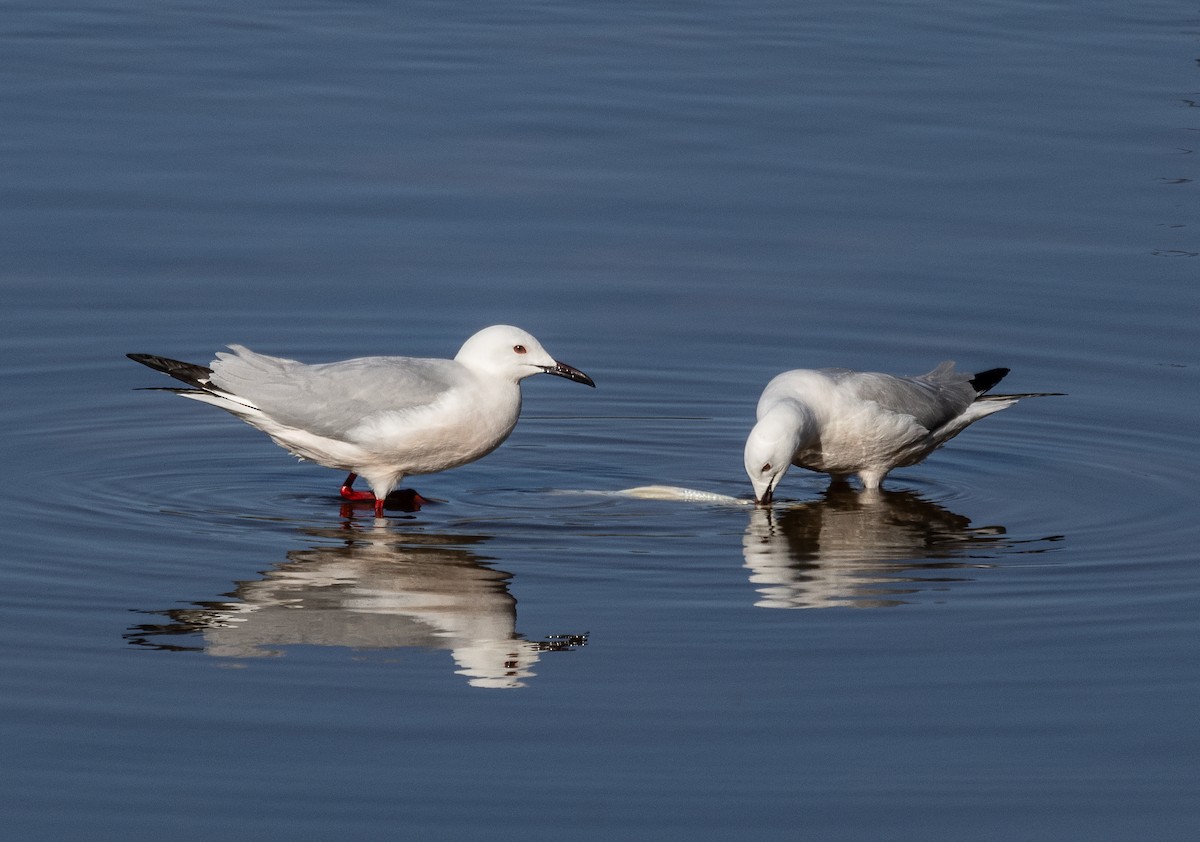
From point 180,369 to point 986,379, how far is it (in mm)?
5308

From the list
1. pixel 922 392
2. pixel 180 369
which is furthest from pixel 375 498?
pixel 922 392

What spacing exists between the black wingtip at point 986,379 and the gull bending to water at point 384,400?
2.92m

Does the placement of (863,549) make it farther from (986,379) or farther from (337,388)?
(337,388)

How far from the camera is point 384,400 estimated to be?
11.9 meters

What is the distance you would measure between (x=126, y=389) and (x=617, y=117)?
7968 millimetres

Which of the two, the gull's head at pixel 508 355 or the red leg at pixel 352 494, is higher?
the gull's head at pixel 508 355

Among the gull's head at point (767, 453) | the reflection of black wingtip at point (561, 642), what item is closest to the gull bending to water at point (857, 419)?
the gull's head at point (767, 453)

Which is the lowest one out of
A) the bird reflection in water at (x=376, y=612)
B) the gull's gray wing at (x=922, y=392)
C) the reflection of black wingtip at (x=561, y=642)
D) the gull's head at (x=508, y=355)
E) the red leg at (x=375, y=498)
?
the reflection of black wingtip at (x=561, y=642)

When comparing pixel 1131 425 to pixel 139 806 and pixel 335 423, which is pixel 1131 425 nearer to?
pixel 335 423

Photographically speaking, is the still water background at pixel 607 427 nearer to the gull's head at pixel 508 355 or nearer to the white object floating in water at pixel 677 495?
the white object floating in water at pixel 677 495

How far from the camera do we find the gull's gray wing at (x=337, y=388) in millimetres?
11891

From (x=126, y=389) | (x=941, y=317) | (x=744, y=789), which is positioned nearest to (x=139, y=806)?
(x=744, y=789)

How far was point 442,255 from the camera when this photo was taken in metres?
17.2

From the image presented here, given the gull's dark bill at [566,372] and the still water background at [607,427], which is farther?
the gull's dark bill at [566,372]
